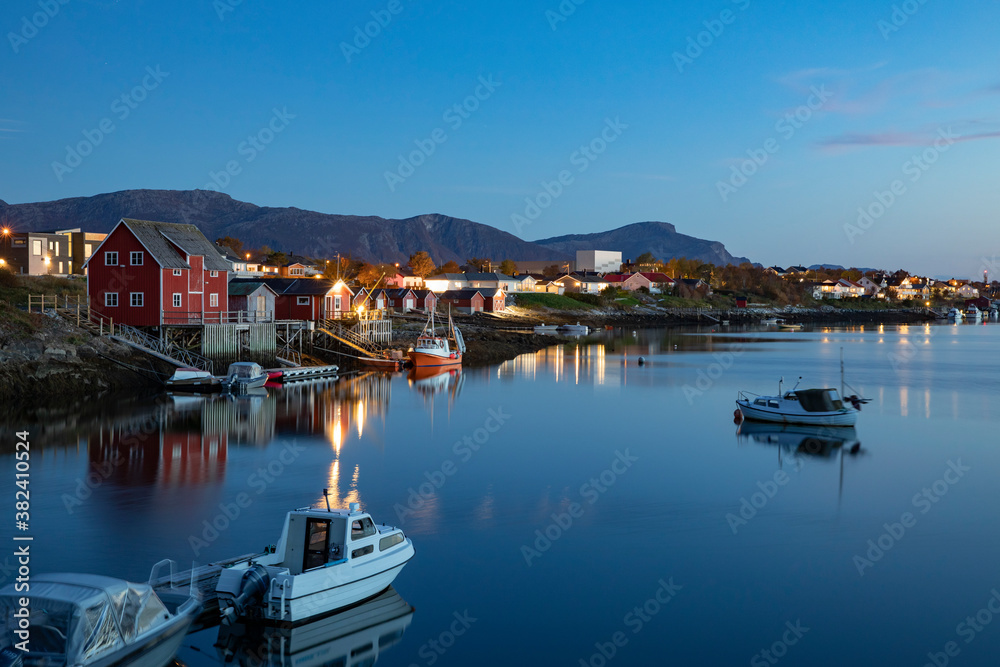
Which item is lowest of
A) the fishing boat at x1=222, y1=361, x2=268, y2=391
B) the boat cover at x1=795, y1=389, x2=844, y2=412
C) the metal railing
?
the boat cover at x1=795, y1=389, x2=844, y2=412

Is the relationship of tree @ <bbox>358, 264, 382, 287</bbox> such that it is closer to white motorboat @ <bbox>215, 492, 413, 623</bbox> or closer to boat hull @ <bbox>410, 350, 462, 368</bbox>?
boat hull @ <bbox>410, 350, 462, 368</bbox>

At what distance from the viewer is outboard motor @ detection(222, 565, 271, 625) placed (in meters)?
13.1

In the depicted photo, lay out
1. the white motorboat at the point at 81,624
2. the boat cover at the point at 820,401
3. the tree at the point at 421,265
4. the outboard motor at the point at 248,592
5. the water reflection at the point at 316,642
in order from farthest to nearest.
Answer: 1. the tree at the point at 421,265
2. the boat cover at the point at 820,401
3. the outboard motor at the point at 248,592
4. the water reflection at the point at 316,642
5. the white motorboat at the point at 81,624

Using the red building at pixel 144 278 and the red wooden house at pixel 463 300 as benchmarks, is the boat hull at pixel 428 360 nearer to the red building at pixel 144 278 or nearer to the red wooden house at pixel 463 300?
the red building at pixel 144 278

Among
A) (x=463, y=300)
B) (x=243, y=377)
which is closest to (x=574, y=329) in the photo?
(x=463, y=300)

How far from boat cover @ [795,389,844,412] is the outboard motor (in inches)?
1016

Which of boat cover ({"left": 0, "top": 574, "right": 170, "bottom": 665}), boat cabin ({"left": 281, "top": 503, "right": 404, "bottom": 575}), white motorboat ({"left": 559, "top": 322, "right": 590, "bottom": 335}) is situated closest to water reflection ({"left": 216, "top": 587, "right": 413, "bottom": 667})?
boat cabin ({"left": 281, "top": 503, "right": 404, "bottom": 575})

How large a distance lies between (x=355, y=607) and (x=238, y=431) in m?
18.4

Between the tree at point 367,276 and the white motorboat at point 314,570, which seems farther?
the tree at point 367,276

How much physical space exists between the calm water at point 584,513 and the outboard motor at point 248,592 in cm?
65

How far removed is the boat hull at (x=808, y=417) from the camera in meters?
33.1

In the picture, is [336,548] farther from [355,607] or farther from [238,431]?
[238,431]

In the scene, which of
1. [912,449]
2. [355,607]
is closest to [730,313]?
[912,449]

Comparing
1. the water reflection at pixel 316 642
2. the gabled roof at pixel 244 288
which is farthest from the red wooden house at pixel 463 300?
the water reflection at pixel 316 642
